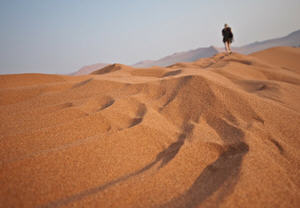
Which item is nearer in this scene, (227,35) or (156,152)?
(156,152)

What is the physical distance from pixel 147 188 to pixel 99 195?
25 centimetres

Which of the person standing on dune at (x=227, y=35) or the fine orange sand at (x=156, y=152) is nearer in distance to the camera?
the fine orange sand at (x=156, y=152)

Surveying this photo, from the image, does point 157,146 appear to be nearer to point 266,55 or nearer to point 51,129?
point 51,129

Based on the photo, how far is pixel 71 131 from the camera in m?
1.38

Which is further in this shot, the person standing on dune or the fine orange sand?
the person standing on dune

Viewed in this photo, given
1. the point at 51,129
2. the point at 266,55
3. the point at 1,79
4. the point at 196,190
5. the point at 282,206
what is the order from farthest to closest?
1. the point at 266,55
2. the point at 1,79
3. the point at 51,129
4. the point at 196,190
5. the point at 282,206

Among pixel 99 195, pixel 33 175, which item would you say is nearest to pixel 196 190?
pixel 99 195

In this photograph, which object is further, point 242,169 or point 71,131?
point 71,131

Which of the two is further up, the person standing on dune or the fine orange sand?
the person standing on dune

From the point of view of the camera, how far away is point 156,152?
1236mm

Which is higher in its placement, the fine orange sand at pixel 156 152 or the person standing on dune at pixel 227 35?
the person standing on dune at pixel 227 35

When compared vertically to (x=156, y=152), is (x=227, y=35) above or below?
above

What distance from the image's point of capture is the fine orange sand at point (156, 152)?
894 mm

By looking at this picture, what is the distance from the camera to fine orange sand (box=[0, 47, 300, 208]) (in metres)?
0.89
